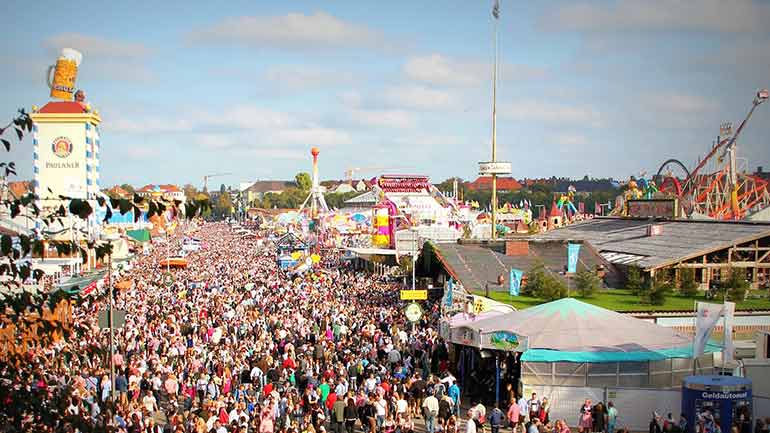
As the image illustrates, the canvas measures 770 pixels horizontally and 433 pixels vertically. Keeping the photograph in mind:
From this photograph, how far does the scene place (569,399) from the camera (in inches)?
655

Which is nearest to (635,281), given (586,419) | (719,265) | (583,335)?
(719,265)

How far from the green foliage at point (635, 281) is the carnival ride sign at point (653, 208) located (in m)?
15.7

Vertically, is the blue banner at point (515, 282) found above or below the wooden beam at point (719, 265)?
below

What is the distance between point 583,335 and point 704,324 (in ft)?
8.01

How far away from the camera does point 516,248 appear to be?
35.9m

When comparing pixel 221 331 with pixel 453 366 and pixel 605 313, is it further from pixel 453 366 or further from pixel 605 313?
pixel 605 313

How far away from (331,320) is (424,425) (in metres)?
11.2

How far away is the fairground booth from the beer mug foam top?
7264 cm

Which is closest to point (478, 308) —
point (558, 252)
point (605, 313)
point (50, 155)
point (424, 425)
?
point (605, 313)

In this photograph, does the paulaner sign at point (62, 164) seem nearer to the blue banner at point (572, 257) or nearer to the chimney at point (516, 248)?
the chimney at point (516, 248)

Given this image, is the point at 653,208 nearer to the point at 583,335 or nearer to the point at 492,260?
the point at 492,260

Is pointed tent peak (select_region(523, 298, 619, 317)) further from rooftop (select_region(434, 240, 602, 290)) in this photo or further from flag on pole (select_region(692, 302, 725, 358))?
rooftop (select_region(434, 240, 602, 290))

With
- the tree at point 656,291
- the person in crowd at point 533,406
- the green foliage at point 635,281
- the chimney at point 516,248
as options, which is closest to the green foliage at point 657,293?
the tree at point 656,291

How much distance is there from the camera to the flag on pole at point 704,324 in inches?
647
